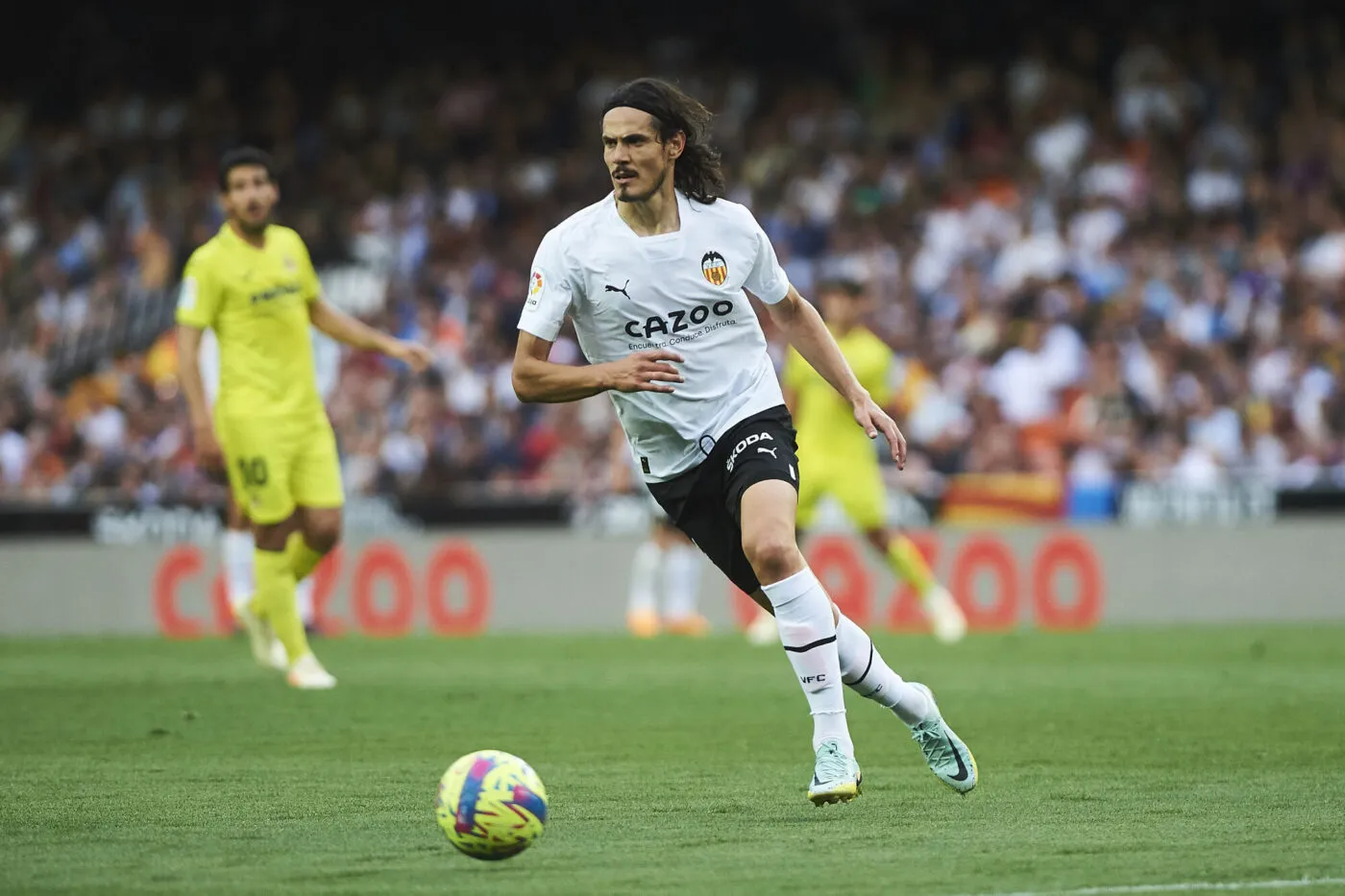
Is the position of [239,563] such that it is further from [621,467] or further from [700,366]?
[700,366]

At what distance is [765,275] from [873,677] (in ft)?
4.90

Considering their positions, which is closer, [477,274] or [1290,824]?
[1290,824]

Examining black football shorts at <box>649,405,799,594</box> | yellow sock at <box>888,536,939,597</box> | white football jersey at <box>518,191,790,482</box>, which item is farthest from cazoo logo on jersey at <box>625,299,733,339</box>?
yellow sock at <box>888,536,939,597</box>

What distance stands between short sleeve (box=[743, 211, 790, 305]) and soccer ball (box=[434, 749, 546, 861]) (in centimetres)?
222

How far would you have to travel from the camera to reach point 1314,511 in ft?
59.3

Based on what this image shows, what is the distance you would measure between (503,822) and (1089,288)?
16.8m

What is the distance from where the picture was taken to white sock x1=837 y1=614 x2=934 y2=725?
7258mm

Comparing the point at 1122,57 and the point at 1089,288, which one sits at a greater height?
the point at 1122,57

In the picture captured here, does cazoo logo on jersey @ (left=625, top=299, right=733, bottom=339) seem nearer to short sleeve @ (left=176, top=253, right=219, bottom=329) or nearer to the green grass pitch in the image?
the green grass pitch

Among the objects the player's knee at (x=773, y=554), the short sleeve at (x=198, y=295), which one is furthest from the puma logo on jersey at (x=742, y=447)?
the short sleeve at (x=198, y=295)

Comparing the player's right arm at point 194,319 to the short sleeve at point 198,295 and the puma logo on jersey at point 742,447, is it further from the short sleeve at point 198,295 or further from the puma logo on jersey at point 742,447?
the puma logo on jersey at point 742,447

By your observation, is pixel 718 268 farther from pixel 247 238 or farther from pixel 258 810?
pixel 247 238

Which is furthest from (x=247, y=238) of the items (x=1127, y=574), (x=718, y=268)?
(x=1127, y=574)

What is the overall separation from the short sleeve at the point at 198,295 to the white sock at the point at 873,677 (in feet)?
17.5
